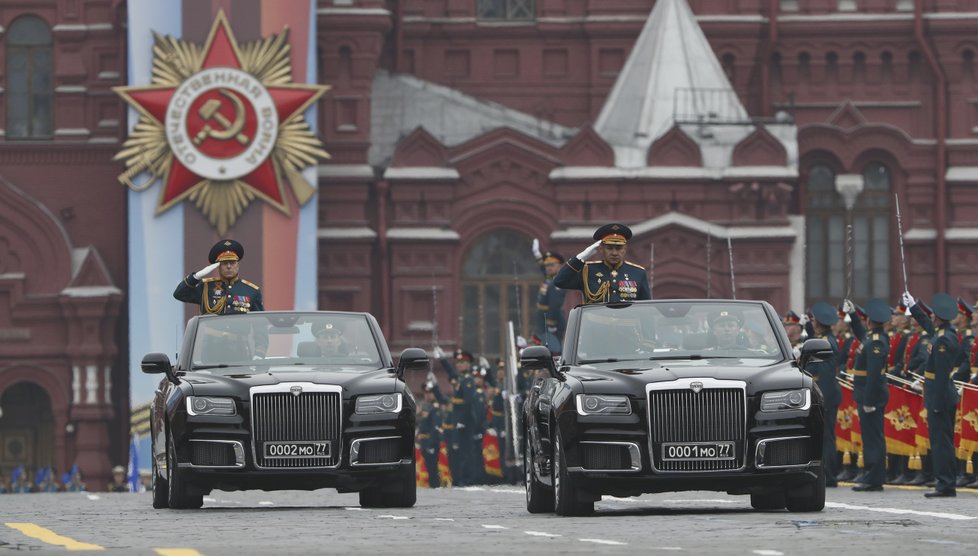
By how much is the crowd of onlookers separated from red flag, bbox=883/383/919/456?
2555cm

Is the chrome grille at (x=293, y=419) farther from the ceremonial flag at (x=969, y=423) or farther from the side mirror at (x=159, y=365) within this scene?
the ceremonial flag at (x=969, y=423)

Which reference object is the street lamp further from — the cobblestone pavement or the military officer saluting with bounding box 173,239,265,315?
the military officer saluting with bounding box 173,239,265,315

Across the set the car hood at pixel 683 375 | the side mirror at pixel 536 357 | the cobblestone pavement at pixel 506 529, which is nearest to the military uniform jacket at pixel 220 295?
the cobblestone pavement at pixel 506 529

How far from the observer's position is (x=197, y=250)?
165 ft

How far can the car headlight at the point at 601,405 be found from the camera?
16.7 metres

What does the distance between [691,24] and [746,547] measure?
39267 millimetres

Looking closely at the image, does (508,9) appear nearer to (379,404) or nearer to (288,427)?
(379,404)

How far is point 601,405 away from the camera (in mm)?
16719

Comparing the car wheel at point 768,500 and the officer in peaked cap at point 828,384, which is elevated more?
the officer in peaked cap at point 828,384

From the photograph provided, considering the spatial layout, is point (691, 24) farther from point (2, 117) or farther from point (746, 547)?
point (746, 547)

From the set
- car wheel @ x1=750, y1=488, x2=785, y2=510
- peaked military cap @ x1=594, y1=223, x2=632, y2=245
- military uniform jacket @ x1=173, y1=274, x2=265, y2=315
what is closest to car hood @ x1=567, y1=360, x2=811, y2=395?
car wheel @ x1=750, y1=488, x2=785, y2=510

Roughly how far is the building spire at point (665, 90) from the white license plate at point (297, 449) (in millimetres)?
33381

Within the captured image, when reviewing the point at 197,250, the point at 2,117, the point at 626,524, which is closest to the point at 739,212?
the point at 197,250

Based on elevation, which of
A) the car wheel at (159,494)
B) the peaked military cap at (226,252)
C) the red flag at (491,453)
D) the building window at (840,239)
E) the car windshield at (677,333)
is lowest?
the red flag at (491,453)
